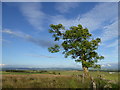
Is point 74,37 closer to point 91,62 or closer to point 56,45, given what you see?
point 56,45

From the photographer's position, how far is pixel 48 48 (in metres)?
17.9

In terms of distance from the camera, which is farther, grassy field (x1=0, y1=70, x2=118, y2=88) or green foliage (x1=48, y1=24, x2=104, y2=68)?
green foliage (x1=48, y1=24, x2=104, y2=68)

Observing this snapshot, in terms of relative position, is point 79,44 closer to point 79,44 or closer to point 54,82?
point 79,44

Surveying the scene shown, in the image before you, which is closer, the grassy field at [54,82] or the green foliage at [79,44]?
the grassy field at [54,82]

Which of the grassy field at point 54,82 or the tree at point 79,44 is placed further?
the tree at point 79,44

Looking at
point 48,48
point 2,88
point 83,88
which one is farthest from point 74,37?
point 2,88

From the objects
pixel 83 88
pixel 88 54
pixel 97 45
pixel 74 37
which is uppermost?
pixel 74 37

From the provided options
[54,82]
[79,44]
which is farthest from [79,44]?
[54,82]

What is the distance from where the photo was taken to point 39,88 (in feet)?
25.3

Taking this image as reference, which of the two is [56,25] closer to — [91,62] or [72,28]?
[72,28]

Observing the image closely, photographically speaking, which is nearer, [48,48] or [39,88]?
[39,88]

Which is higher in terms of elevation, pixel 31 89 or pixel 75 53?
pixel 75 53

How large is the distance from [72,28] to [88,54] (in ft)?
13.7

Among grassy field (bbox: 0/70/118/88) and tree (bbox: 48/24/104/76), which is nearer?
grassy field (bbox: 0/70/118/88)
